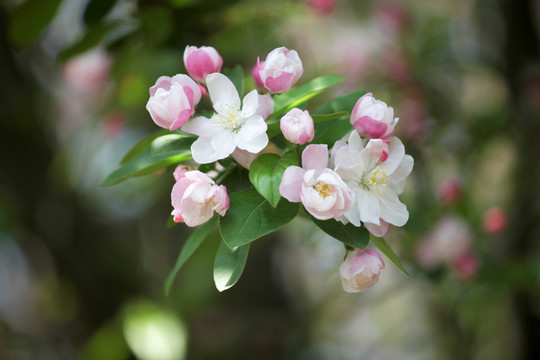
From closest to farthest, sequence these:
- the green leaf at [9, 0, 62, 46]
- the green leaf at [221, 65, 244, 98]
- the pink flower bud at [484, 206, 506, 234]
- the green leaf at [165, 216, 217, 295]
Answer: the green leaf at [165, 216, 217, 295] < the green leaf at [221, 65, 244, 98] < the green leaf at [9, 0, 62, 46] < the pink flower bud at [484, 206, 506, 234]

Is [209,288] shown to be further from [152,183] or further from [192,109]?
[192,109]

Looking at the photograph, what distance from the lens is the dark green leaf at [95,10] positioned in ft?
3.17

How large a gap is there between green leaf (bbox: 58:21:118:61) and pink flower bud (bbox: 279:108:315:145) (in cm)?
59

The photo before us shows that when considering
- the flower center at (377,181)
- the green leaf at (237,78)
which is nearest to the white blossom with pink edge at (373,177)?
the flower center at (377,181)

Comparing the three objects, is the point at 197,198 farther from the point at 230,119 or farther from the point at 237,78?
the point at 237,78

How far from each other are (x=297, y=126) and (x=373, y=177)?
0.36ft

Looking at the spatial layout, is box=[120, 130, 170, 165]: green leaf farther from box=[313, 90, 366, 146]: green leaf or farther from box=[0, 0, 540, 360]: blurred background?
box=[0, 0, 540, 360]: blurred background

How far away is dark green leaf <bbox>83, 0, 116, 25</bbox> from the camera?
97 centimetres

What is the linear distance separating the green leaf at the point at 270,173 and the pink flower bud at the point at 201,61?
5.6 inches

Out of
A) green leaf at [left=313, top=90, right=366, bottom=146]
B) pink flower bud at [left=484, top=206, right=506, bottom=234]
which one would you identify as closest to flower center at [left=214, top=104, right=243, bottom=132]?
green leaf at [left=313, top=90, right=366, bottom=146]

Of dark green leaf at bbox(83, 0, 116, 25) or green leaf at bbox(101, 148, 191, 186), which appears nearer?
green leaf at bbox(101, 148, 191, 186)

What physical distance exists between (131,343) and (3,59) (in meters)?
0.95

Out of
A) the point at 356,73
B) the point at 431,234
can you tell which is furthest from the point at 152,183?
the point at 431,234

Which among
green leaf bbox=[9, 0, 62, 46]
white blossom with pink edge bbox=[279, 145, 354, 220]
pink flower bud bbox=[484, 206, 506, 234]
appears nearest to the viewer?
white blossom with pink edge bbox=[279, 145, 354, 220]
